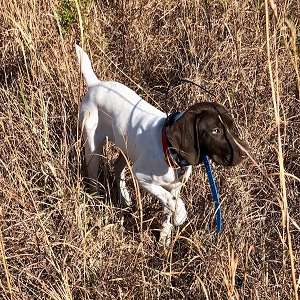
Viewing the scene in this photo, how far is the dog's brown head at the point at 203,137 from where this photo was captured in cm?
236

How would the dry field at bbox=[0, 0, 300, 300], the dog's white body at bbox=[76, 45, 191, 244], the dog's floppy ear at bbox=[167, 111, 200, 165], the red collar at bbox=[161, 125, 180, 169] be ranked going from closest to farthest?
the dry field at bbox=[0, 0, 300, 300] < the dog's floppy ear at bbox=[167, 111, 200, 165] < the red collar at bbox=[161, 125, 180, 169] < the dog's white body at bbox=[76, 45, 191, 244]

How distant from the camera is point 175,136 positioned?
2.36m

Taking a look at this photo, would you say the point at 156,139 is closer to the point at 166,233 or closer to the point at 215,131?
the point at 215,131

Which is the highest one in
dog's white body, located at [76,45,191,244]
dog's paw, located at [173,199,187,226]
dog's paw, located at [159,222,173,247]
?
dog's white body, located at [76,45,191,244]

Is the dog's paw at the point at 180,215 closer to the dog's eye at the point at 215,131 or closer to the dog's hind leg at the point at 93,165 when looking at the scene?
the dog's eye at the point at 215,131

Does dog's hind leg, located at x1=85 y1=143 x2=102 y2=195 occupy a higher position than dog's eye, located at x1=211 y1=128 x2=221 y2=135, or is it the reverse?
dog's eye, located at x1=211 y1=128 x2=221 y2=135

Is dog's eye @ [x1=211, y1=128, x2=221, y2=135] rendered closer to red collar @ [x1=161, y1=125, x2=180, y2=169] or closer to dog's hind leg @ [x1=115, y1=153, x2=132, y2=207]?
red collar @ [x1=161, y1=125, x2=180, y2=169]

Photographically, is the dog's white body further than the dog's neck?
Yes

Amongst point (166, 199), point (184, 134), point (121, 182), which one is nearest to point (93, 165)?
point (121, 182)

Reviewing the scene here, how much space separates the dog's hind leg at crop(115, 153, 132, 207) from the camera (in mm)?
2988

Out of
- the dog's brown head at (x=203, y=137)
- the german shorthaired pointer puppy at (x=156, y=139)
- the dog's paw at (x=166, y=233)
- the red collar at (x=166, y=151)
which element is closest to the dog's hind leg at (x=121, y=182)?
the german shorthaired pointer puppy at (x=156, y=139)

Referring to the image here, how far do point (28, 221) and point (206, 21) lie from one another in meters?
1.76

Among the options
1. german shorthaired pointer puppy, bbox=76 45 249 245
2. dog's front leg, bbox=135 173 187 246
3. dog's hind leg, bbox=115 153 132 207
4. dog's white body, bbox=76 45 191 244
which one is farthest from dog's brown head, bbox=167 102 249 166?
dog's hind leg, bbox=115 153 132 207

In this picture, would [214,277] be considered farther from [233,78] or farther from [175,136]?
[233,78]
